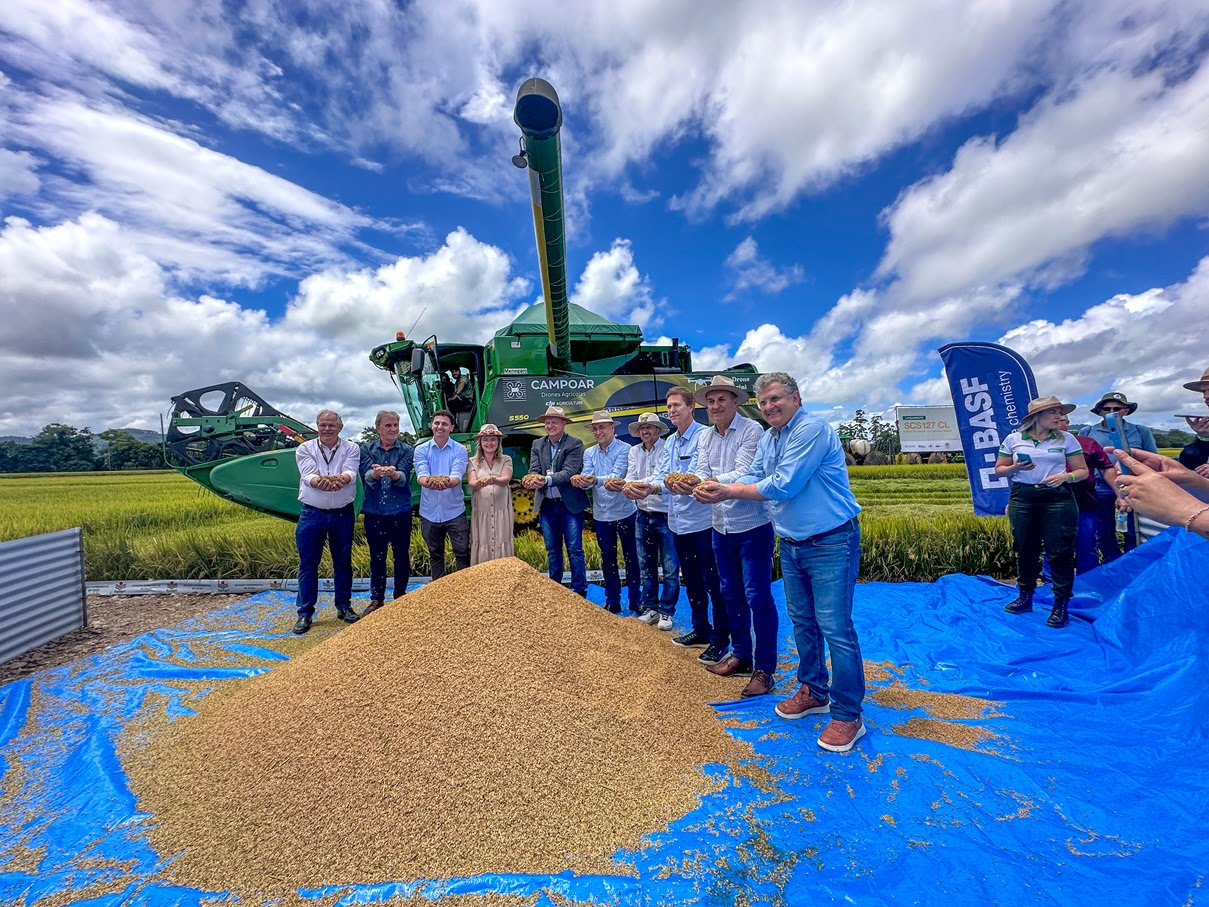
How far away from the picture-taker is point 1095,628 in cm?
374

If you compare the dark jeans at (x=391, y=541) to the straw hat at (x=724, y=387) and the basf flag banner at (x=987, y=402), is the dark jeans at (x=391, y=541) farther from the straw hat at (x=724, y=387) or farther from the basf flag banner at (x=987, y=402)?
the basf flag banner at (x=987, y=402)

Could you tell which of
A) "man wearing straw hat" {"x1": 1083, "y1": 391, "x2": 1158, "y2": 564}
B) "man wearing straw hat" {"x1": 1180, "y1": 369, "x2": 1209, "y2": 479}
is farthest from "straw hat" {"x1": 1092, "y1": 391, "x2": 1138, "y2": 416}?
"man wearing straw hat" {"x1": 1180, "y1": 369, "x2": 1209, "y2": 479}

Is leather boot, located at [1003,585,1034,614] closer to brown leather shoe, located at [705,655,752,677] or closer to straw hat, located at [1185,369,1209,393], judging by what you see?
straw hat, located at [1185,369,1209,393]

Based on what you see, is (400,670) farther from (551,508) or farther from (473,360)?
(473,360)

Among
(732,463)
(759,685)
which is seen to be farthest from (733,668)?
(732,463)

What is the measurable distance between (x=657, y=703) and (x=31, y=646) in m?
4.51

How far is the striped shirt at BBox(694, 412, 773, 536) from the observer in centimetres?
292

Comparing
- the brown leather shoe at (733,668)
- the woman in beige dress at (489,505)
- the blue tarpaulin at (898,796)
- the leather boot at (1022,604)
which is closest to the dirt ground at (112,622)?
the blue tarpaulin at (898,796)

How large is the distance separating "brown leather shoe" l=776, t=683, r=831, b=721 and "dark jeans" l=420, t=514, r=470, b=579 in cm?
268

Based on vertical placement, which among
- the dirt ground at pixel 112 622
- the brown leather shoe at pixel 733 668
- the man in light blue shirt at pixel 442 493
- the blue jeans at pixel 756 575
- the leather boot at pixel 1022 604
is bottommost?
the leather boot at pixel 1022 604

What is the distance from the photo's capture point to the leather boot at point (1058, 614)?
3986 mm

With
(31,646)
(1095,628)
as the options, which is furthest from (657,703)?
(31,646)

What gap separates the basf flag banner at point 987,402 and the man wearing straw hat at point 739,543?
4179 mm

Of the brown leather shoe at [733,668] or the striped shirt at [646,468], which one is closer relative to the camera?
the brown leather shoe at [733,668]
